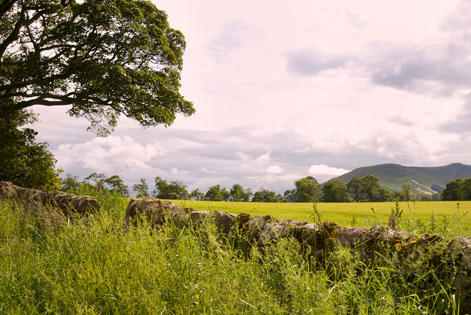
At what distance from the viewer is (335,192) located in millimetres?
77562

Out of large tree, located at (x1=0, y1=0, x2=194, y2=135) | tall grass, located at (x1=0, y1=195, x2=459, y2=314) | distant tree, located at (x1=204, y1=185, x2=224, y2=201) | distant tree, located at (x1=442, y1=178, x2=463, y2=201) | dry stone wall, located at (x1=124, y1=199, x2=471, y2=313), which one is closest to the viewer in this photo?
tall grass, located at (x1=0, y1=195, x2=459, y2=314)

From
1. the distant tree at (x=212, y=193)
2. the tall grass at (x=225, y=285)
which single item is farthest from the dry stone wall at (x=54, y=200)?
the distant tree at (x=212, y=193)

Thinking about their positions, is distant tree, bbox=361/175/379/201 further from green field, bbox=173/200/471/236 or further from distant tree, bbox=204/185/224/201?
green field, bbox=173/200/471/236

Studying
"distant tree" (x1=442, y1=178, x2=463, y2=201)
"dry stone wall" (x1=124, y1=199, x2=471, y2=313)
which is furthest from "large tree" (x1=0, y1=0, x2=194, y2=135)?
"distant tree" (x1=442, y1=178, x2=463, y2=201)

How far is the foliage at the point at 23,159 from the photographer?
16.3 meters

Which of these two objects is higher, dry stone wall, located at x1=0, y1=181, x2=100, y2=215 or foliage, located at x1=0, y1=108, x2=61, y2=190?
foliage, located at x1=0, y1=108, x2=61, y2=190

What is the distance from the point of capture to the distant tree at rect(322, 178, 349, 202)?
77.2 metres

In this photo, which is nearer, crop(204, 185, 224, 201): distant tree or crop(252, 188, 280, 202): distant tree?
crop(204, 185, 224, 201): distant tree

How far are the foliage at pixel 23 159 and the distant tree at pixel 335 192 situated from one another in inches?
2727

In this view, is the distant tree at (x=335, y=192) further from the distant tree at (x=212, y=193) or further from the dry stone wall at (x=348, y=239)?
the dry stone wall at (x=348, y=239)

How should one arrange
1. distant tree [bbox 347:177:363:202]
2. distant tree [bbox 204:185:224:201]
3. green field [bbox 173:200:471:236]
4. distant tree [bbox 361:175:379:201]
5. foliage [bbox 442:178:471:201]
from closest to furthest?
1. green field [bbox 173:200:471:236]
2. foliage [bbox 442:178:471:201]
3. distant tree [bbox 204:185:224:201]
4. distant tree [bbox 361:175:379:201]
5. distant tree [bbox 347:177:363:202]

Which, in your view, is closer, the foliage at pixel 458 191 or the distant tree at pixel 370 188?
the foliage at pixel 458 191

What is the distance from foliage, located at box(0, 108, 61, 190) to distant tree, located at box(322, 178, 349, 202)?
227ft

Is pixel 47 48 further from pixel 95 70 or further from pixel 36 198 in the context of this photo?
pixel 36 198
